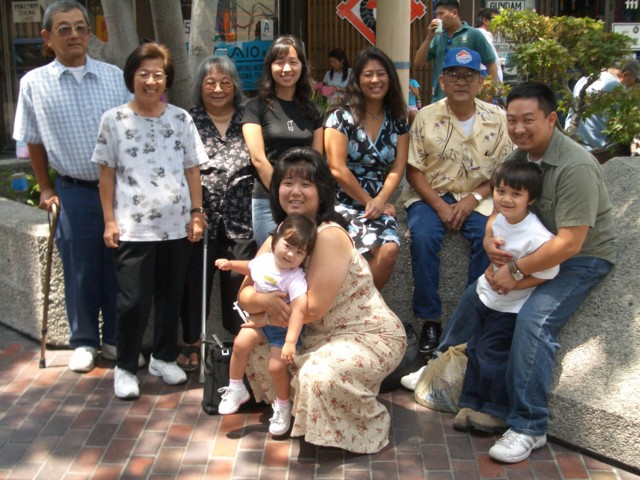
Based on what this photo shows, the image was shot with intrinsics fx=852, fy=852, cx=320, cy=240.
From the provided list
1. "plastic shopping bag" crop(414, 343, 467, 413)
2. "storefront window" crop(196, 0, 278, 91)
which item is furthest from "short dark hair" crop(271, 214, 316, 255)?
"storefront window" crop(196, 0, 278, 91)

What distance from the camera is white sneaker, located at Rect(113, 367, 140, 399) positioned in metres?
4.74

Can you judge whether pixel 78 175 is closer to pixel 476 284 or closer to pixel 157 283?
pixel 157 283

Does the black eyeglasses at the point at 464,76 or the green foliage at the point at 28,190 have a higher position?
the black eyeglasses at the point at 464,76

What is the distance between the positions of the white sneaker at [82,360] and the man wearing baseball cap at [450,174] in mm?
1969

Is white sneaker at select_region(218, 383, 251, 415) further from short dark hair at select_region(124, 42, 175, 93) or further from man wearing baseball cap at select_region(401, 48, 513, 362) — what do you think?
short dark hair at select_region(124, 42, 175, 93)

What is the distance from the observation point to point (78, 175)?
4922 millimetres

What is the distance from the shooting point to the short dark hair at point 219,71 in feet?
16.7

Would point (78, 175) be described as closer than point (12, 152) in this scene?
Yes

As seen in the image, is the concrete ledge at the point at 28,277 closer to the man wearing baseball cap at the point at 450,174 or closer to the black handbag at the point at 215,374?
the black handbag at the point at 215,374

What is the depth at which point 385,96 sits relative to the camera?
528cm

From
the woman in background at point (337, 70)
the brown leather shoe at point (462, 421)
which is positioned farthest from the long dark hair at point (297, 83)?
the woman in background at point (337, 70)

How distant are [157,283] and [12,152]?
25.0ft

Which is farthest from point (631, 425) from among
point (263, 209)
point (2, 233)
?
point (2, 233)

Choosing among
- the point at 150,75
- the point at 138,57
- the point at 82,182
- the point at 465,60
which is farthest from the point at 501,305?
the point at 82,182
